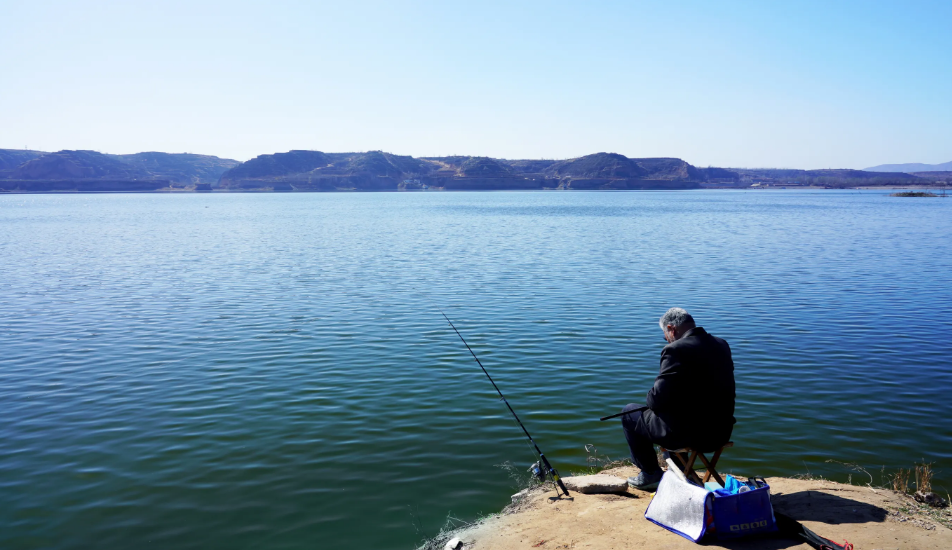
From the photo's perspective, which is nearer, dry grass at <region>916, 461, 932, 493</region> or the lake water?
dry grass at <region>916, 461, 932, 493</region>

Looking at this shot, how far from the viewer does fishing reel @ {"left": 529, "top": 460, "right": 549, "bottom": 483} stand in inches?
260

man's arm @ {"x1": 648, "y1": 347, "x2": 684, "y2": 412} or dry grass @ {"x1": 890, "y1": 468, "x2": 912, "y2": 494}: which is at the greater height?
man's arm @ {"x1": 648, "y1": 347, "x2": 684, "y2": 412}

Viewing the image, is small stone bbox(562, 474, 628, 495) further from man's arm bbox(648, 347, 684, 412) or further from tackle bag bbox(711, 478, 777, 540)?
tackle bag bbox(711, 478, 777, 540)

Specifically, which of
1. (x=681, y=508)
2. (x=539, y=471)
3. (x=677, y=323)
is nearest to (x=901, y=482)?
(x=681, y=508)

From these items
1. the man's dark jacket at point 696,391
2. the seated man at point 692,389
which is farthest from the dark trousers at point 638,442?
the man's dark jacket at point 696,391

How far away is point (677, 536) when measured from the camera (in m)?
4.90

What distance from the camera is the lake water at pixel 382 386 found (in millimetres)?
6609

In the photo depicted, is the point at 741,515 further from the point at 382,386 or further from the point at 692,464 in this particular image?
the point at 382,386

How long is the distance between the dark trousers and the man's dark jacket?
58cm

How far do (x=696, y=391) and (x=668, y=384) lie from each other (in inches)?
8.9

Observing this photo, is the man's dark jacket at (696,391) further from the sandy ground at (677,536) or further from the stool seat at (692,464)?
the sandy ground at (677,536)

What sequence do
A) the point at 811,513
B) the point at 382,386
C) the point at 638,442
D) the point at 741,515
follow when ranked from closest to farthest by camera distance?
1. the point at 741,515
2. the point at 811,513
3. the point at 638,442
4. the point at 382,386

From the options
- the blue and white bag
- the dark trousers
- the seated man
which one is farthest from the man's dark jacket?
the dark trousers

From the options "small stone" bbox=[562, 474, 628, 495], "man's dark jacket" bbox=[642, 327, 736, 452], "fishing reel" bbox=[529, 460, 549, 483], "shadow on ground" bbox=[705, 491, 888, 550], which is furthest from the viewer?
"fishing reel" bbox=[529, 460, 549, 483]
